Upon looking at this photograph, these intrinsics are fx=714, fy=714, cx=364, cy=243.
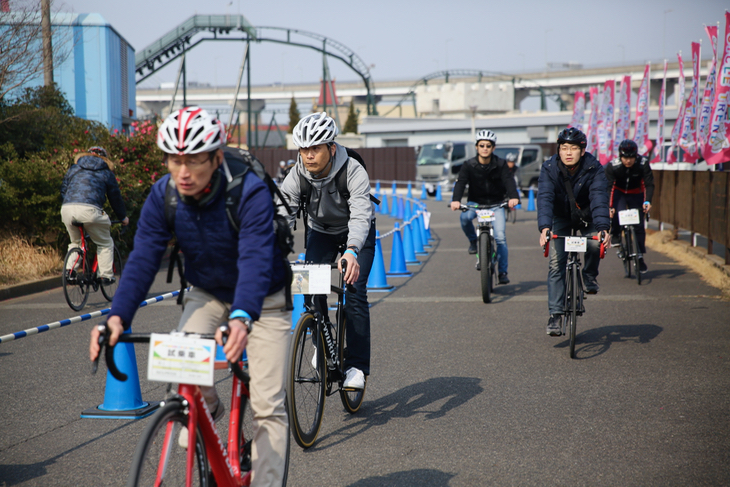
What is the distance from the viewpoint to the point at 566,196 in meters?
7.14

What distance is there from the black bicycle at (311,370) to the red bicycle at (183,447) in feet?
3.84

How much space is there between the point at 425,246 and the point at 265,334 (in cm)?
1334

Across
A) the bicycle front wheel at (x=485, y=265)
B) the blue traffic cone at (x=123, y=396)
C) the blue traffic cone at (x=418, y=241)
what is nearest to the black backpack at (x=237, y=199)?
the blue traffic cone at (x=123, y=396)

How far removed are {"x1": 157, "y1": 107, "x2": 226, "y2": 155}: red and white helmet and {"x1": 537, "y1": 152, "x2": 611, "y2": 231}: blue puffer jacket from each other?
446 cm

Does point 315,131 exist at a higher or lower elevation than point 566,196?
higher

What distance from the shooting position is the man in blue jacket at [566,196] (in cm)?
691

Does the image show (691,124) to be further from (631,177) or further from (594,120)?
(594,120)

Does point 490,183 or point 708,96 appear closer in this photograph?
point 490,183

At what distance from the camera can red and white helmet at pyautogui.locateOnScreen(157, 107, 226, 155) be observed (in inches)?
112

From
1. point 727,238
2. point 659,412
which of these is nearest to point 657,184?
point 727,238

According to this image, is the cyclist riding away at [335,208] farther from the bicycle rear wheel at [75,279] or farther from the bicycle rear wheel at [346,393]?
the bicycle rear wheel at [75,279]

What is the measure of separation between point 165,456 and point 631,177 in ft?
33.3

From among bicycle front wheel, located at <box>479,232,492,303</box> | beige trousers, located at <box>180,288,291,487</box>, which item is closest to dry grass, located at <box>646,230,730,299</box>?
bicycle front wheel, located at <box>479,232,492,303</box>

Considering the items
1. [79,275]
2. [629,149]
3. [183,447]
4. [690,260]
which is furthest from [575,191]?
[690,260]
